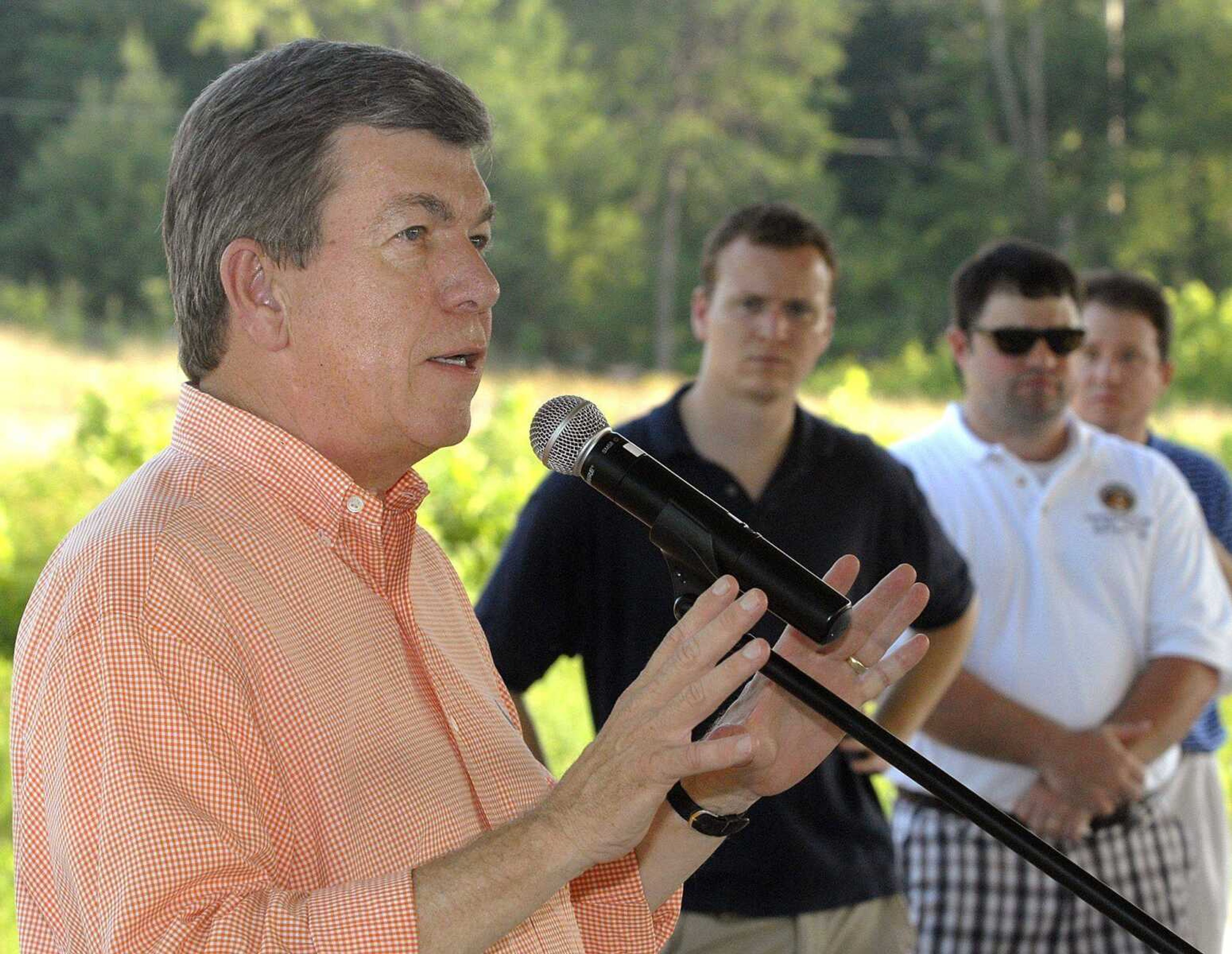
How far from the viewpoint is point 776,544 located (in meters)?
3.26

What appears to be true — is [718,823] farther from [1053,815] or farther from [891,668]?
[1053,815]

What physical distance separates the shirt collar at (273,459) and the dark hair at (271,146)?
0.36 feet

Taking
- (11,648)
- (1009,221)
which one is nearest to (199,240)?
(11,648)

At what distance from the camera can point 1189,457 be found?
4828mm

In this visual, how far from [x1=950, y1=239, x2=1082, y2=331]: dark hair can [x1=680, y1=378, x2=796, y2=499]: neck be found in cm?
106

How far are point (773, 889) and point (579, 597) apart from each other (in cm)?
76

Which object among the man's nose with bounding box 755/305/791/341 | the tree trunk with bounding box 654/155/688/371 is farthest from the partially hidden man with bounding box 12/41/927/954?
the tree trunk with bounding box 654/155/688/371

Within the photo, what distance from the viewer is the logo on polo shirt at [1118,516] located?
13.1 ft

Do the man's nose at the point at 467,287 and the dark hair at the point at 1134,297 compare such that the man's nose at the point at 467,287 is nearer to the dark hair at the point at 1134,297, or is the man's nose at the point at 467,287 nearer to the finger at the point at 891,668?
the finger at the point at 891,668

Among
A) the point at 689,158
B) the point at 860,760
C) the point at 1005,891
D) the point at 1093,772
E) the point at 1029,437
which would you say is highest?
the point at 689,158

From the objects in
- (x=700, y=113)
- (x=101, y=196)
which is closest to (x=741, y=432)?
(x=101, y=196)

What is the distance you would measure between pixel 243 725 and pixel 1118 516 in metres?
3.11

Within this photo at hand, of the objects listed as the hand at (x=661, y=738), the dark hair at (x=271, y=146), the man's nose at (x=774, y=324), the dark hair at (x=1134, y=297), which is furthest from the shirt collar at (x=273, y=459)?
the dark hair at (x=1134, y=297)

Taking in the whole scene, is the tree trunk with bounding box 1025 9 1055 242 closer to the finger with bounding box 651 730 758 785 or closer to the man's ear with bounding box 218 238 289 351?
the man's ear with bounding box 218 238 289 351
